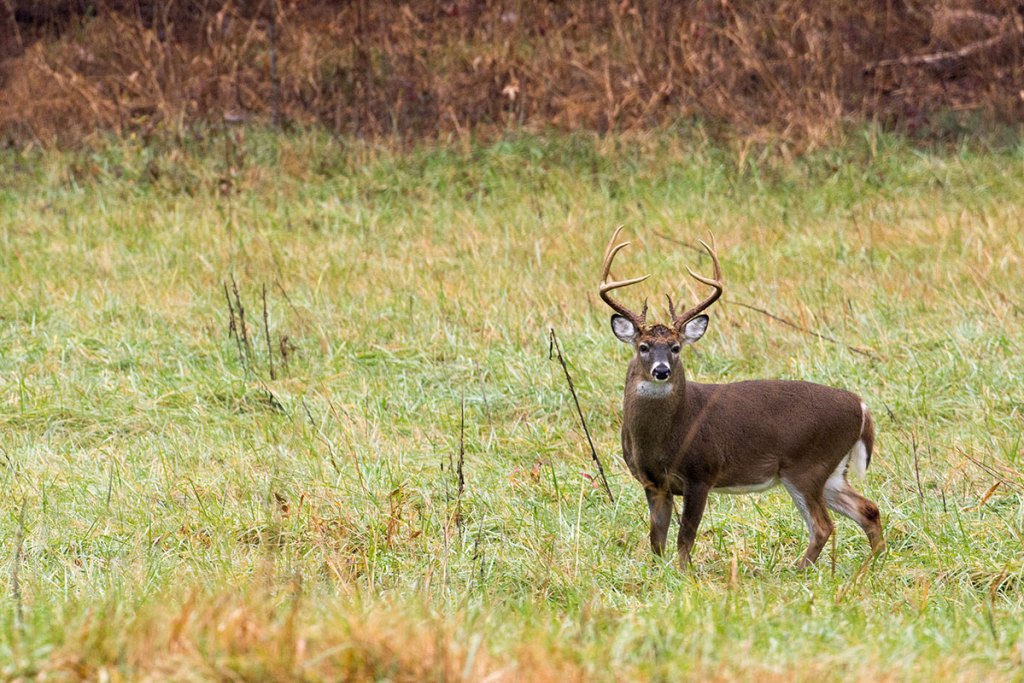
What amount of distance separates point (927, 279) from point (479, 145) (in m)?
4.87

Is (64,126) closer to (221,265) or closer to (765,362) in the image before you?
(221,265)

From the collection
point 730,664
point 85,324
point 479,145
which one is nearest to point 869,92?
point 479,145

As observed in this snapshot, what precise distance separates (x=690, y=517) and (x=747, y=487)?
250 mm

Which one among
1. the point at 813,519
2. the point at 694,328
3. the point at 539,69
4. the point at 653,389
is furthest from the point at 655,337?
the point at 539,69

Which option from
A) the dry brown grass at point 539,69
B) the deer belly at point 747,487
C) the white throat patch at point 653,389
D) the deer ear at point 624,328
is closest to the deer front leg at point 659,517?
the deer belly at point 747,487

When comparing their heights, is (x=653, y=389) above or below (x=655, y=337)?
below

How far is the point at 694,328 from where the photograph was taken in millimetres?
5152

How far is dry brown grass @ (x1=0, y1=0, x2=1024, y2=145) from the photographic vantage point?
12.6 meters

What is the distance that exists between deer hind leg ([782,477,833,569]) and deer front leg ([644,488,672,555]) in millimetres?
397

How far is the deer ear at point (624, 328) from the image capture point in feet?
16.3

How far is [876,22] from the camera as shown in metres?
13.4

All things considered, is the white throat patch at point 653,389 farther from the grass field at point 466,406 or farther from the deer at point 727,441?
the grass field at point 466,406

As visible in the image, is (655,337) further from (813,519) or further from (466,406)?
(466,406)

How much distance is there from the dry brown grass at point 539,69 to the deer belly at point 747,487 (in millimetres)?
7423
